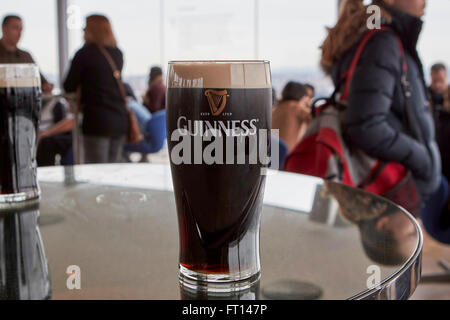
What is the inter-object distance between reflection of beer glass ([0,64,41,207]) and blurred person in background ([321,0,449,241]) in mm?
1013

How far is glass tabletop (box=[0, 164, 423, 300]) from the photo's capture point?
0.46 metres

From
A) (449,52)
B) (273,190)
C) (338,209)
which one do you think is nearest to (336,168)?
(273,190)

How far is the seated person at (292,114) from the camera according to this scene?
3.23m

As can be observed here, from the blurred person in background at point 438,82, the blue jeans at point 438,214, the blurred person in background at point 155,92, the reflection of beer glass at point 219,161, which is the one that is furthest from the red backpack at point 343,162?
the blurred person in background at point 155,92

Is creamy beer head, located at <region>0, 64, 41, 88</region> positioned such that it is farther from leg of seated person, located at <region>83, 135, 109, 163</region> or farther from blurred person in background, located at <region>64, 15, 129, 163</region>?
leg of seated person, located at <region>83, 135, 109, 163</region>

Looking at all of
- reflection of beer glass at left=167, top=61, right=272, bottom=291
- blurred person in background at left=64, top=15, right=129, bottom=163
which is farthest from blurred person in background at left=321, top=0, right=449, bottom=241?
blurred person in background at left=64, top=15, right=129, bottom=163

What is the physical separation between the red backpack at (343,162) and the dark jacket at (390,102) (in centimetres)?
3

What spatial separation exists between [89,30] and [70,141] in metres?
1.03

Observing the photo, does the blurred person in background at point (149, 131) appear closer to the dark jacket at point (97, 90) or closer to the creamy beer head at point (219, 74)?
the dark jacket at point (97, 90)

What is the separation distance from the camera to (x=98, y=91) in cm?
335

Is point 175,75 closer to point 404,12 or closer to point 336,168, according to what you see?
point 336,168

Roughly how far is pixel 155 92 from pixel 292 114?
299 cm

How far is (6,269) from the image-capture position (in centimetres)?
50

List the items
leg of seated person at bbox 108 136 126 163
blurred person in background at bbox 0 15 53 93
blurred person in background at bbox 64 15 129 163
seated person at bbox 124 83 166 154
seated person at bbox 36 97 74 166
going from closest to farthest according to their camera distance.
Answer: blurred person in background at bbox 0 15 53 93 < blurred person in background at bbox 64 15 129 163 < leg of seated person at bbox 108 136 126 163 < seated person at bbox 36 97 74 166 < seated person at bbox 124 83 166 154
